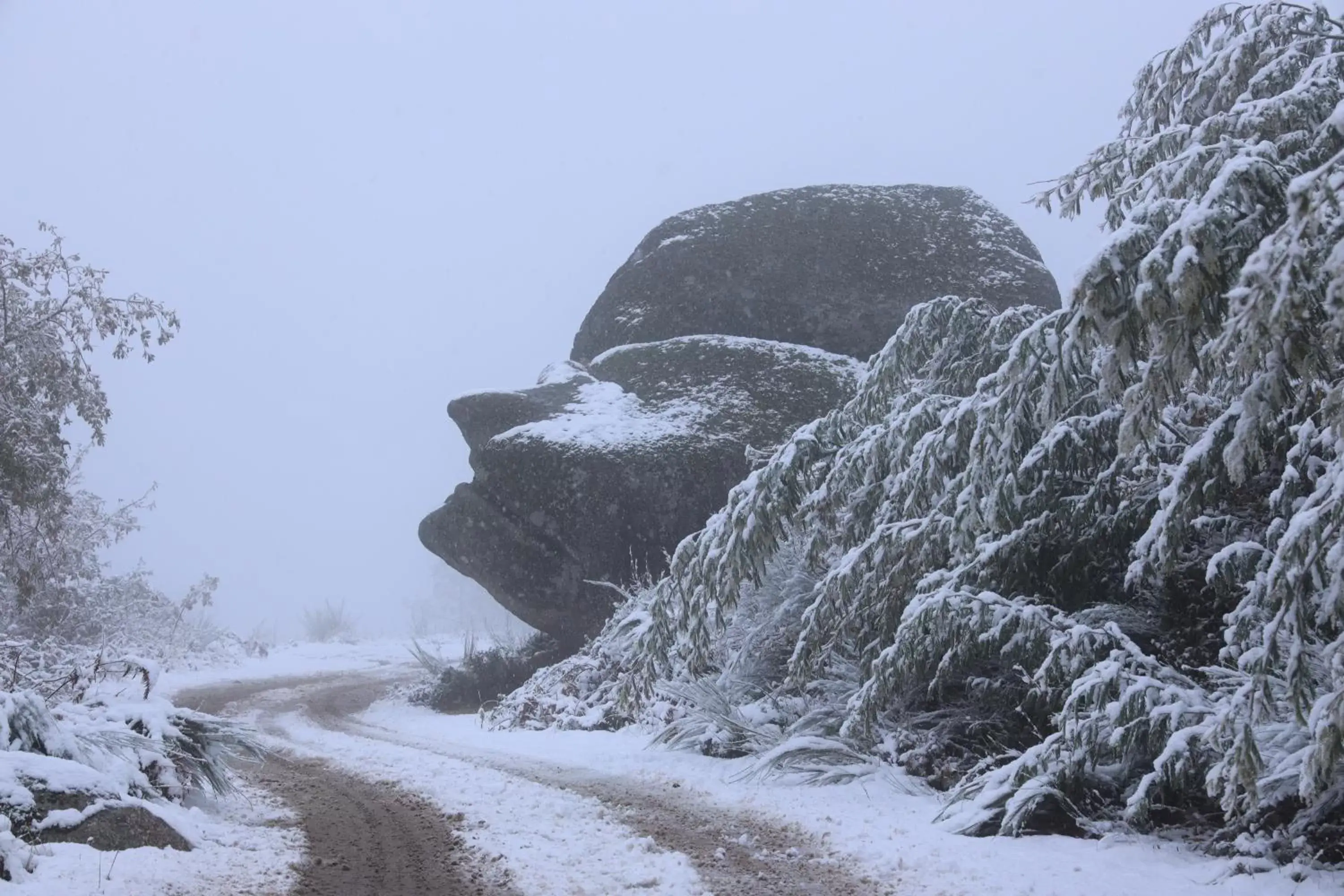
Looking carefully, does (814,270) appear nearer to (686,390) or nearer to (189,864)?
(686,390)

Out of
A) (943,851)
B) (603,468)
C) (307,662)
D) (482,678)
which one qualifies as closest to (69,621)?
(307,662)

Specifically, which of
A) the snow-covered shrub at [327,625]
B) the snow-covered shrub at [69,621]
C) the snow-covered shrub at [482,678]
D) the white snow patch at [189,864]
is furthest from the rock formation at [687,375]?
the snow-covered shrub at [327,625]

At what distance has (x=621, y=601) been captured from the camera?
543 inches

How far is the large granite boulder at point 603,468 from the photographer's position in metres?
14.5

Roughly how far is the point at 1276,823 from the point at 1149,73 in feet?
17.0

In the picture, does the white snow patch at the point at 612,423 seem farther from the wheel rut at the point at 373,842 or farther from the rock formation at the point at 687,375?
the wheel rut at the point at 373,842

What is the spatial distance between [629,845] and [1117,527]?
3.68 m

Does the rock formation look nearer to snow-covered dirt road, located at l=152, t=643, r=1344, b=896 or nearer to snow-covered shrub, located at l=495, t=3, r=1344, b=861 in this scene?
snow-covered shrub, located at l=495, t=3, r=1344, b=861

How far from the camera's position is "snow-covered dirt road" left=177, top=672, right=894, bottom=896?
4188 millimetres

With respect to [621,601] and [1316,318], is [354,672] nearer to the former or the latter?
[621,601]

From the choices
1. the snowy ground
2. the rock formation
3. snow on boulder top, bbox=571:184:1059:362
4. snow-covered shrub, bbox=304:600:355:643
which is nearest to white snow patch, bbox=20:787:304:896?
the snowy ground

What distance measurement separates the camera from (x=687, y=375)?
1638cm

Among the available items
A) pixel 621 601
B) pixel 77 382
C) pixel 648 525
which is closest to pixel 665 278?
pixel 648 525

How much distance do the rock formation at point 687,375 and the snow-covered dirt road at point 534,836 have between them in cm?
632
